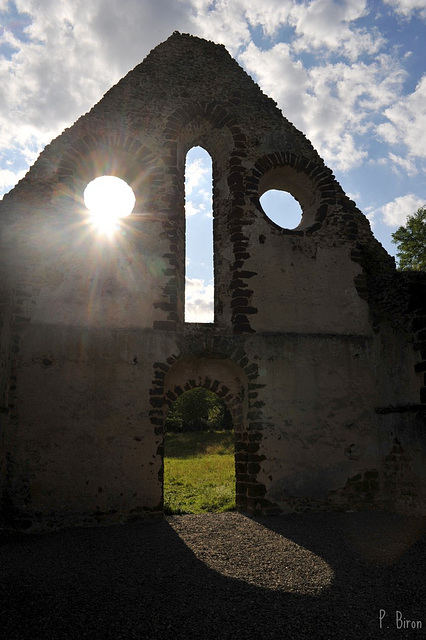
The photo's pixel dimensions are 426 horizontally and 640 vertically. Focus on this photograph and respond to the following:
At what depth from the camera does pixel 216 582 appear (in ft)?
12.7

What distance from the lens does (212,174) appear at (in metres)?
8.41

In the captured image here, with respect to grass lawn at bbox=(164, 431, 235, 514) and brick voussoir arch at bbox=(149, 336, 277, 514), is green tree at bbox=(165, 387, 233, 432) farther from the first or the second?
brick voussoir arch at bbox=(149, 336, 277, 514)

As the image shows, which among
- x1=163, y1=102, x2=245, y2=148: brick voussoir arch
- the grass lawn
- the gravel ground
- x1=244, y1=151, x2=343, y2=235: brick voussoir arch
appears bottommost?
the grass lawn

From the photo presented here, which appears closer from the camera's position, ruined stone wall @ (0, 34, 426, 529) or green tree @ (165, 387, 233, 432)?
ruined stone wall @ (0, 34, 426, 529)

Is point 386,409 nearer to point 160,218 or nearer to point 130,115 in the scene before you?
point 160,218

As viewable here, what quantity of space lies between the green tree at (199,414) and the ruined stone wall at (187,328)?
746 inches

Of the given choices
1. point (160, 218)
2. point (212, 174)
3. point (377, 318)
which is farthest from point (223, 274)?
point (377, 318)

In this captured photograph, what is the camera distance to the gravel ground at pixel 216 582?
302 centimetres

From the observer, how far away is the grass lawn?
7410 millimetres

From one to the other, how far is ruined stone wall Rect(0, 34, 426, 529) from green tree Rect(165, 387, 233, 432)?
746 inches

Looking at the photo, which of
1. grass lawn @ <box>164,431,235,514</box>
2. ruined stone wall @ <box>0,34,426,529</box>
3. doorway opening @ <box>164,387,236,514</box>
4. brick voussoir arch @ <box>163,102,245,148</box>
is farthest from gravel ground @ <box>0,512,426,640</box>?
brick voussoir arch @ <box>163,102,245,148</box>

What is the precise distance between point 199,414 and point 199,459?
38.0 ft

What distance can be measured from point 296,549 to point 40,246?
566 cm

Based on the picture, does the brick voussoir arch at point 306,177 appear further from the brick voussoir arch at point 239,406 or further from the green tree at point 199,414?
the green tree at point 199,414
